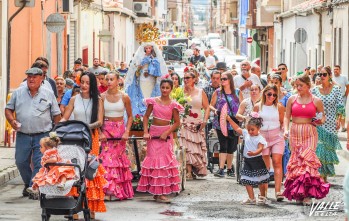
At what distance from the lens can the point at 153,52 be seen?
17672 millimetres

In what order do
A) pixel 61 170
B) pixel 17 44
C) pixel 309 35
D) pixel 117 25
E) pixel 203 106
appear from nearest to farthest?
pixel 61 170 < pixel 203 106 < pixel 17 44 < pixel 309 35 < pixel 117 25

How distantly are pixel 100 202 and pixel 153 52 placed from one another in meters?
4.89

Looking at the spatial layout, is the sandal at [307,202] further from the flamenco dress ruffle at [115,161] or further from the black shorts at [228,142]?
the black shorts at [228,142]

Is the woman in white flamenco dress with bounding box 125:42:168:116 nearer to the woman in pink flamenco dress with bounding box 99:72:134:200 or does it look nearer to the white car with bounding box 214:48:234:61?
the woman in pink flamenco dress with bounding box 99:72:134:200

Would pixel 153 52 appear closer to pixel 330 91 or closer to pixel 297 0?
pixel 330 91

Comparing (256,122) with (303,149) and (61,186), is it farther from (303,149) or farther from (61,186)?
(61,186)

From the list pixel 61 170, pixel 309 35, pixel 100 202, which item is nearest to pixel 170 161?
pixel 100 202

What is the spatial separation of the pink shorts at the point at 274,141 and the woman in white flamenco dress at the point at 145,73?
2.60 metres

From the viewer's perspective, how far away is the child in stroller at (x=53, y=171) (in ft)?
40.0

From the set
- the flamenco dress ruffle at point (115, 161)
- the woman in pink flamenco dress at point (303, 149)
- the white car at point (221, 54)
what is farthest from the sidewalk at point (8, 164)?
the white car at point (221, 54)

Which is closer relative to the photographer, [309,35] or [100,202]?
[100,202]

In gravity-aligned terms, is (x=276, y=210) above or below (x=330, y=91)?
below

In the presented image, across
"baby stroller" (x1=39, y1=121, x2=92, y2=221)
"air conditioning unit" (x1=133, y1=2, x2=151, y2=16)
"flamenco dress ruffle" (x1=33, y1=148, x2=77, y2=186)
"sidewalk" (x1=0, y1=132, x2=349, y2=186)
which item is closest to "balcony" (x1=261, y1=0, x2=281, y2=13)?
"air conditioning unit" (x1=133, y1=2, x2=151, y2=16)
